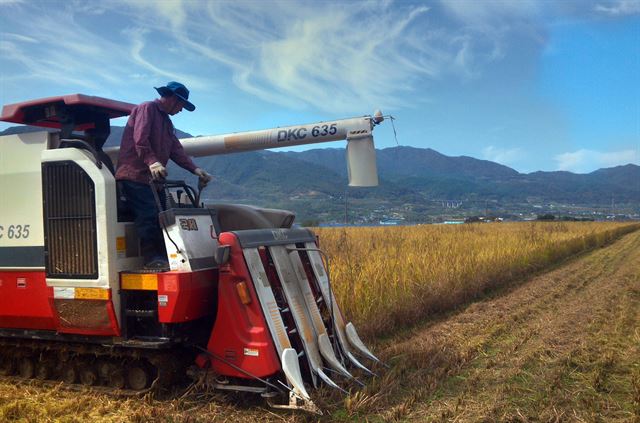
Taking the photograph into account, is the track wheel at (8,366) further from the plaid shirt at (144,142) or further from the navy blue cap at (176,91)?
the navy blue cap at (176,91)

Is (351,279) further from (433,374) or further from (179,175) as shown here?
(179,175)

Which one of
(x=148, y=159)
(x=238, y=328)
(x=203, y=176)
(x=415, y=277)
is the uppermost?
(x=148, y=159)

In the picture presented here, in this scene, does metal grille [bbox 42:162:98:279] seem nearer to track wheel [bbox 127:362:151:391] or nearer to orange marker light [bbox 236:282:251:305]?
track wheel [bbox 127:362:151:391]

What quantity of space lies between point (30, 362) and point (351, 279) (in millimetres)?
4440

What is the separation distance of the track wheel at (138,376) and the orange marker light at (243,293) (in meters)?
1.17

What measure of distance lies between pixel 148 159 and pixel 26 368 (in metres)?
2.52

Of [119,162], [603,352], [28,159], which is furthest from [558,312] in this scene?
[28,159]

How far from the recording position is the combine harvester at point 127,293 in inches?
176

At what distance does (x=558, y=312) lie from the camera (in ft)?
28.3

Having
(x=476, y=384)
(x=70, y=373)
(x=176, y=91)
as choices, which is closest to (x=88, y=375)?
(x=70, y=373)

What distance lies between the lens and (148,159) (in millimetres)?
4789

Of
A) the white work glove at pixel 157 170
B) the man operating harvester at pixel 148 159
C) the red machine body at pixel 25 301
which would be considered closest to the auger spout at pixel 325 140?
the man operating harvester at pixel 148 159

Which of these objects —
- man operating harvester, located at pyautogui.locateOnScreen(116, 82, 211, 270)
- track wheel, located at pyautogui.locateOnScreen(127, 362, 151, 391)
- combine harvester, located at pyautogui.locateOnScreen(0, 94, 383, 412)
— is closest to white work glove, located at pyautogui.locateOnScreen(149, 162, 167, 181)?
man operating harvester, located at pyautogui.locateOnScreen(116, 82, 211, 270)

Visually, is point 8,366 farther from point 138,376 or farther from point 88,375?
point 138,376
